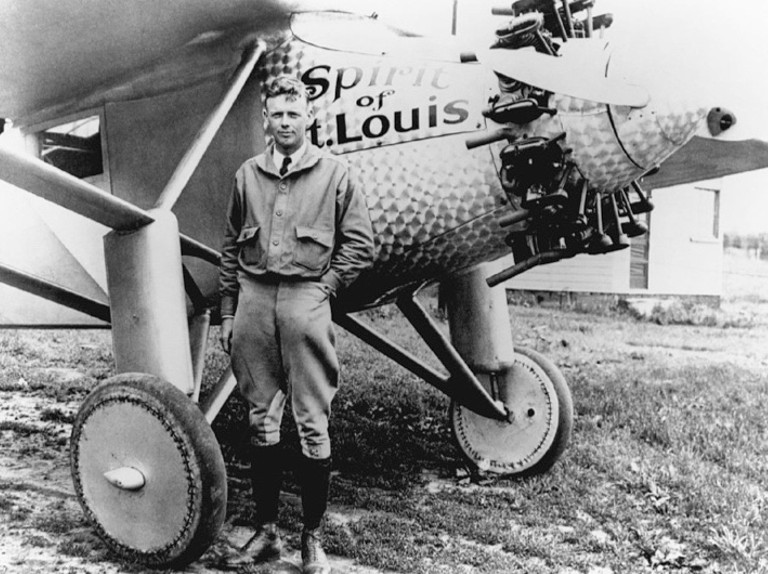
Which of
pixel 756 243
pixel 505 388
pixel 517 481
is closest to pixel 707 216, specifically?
pixel 756 243

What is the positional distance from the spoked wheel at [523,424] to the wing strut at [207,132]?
7.71 ft

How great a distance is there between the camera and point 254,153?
3484 mm

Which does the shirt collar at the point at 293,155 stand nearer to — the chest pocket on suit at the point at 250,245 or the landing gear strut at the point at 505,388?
the chest pocket on suit at the point at 250,245

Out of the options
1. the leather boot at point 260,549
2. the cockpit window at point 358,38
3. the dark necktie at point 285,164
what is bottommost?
the leather boot at point 260,549

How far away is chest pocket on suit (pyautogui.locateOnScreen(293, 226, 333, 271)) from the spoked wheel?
2.27m

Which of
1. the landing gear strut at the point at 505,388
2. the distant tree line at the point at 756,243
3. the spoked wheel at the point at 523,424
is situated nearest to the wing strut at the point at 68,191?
the landing gear strut at the point at 505,388

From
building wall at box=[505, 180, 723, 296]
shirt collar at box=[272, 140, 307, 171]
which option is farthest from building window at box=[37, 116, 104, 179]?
building wall at box=[505, 180, 723, 296]

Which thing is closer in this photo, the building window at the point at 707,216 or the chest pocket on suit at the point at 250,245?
the chest pocket on suit at the point at 250,245

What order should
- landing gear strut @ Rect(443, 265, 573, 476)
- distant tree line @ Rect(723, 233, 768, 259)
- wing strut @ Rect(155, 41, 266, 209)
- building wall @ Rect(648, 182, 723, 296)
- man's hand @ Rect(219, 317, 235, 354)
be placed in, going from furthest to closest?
1. building wall @ Rect(648, 182, 723, 296)
2. distant tree line @ Rect(723, 233, 768, 259)
3. landing gear strut @ Rect(443, 265, 573, 476)
4. wing strut @ Rect(155, 41, 266, 209)
5. man's hand @ Rect(219, 317, 235, 354)

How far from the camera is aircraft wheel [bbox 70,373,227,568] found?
108 inches

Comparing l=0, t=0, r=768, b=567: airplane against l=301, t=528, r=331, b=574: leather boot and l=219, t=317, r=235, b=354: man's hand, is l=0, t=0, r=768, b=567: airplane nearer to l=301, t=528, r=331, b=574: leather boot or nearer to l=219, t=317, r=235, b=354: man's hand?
l=219, t=317, r=235, b=354: man's hand

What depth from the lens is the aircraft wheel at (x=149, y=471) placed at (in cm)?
274

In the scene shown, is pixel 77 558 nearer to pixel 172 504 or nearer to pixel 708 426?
pixel 172 504

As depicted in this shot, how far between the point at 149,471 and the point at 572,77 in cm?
211
